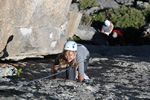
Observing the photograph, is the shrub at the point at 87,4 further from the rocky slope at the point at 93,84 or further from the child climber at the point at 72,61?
the child climber at the point at 72,61

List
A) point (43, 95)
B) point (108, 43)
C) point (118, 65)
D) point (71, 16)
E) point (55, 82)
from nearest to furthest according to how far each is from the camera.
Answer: point (43, 95), point (55, 82), point (118, 65), point (71, 16), point (108, 43)

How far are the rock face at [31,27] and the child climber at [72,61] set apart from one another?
4.43 meters

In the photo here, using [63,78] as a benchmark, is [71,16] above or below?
above

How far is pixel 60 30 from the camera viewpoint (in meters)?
18.6

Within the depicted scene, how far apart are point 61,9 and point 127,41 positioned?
11080mm

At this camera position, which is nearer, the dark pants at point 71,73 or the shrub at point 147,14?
the dark pants at point 71,73

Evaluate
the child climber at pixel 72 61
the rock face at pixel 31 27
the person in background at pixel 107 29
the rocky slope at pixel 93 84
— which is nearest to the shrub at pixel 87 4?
the person in background at pixel 107 29

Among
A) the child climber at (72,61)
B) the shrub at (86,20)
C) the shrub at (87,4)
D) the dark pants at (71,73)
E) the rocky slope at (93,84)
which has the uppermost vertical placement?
the shrub at (87,4)

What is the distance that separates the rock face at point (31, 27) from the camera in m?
16.5

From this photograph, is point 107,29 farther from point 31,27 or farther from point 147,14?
point 31,27

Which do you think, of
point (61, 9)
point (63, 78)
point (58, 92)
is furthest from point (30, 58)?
point (58, 92)

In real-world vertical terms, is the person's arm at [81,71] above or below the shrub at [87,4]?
below

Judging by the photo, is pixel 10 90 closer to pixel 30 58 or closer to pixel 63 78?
pixel 63 78

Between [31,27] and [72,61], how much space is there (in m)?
Answer: 5.42
